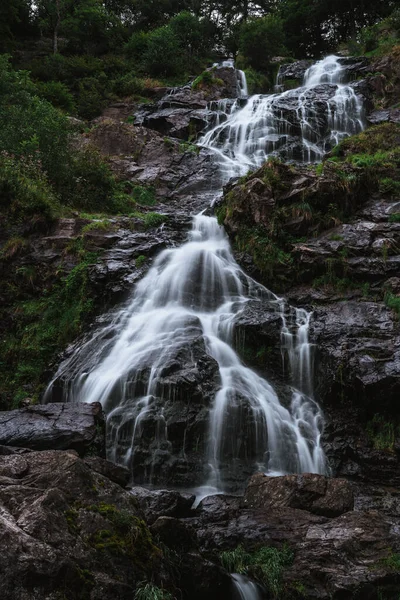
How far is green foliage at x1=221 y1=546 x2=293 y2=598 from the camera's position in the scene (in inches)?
214

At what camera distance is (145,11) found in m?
39.0

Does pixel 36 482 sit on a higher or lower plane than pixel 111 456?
higher

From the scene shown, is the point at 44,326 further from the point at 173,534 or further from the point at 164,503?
the point at 173,534

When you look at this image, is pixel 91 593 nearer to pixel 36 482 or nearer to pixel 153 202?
pixel 36 482

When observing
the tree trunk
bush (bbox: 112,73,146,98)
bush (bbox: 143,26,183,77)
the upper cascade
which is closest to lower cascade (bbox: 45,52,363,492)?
the upper cascade

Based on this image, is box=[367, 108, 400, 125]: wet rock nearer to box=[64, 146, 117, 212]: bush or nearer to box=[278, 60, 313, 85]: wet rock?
box=[278, 60, 313, 85]: wet rock

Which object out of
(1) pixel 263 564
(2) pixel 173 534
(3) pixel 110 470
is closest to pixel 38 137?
(3) pixel 110 470

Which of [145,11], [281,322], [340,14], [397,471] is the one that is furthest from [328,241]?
[145,11]

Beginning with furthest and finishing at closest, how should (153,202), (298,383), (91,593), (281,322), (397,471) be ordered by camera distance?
(153,202)
(281,322)
(298,383)
(397,471)
(91,593)

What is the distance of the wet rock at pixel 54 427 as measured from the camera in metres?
7.09

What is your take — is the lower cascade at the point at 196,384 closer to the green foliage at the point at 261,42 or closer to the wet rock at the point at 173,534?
the wet rock at the point at 173,534

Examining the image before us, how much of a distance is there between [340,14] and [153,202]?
2711cm

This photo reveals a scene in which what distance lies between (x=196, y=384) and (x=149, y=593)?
5.42 m

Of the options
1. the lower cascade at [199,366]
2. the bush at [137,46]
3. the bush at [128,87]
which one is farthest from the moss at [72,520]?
the bush at [137,46]
